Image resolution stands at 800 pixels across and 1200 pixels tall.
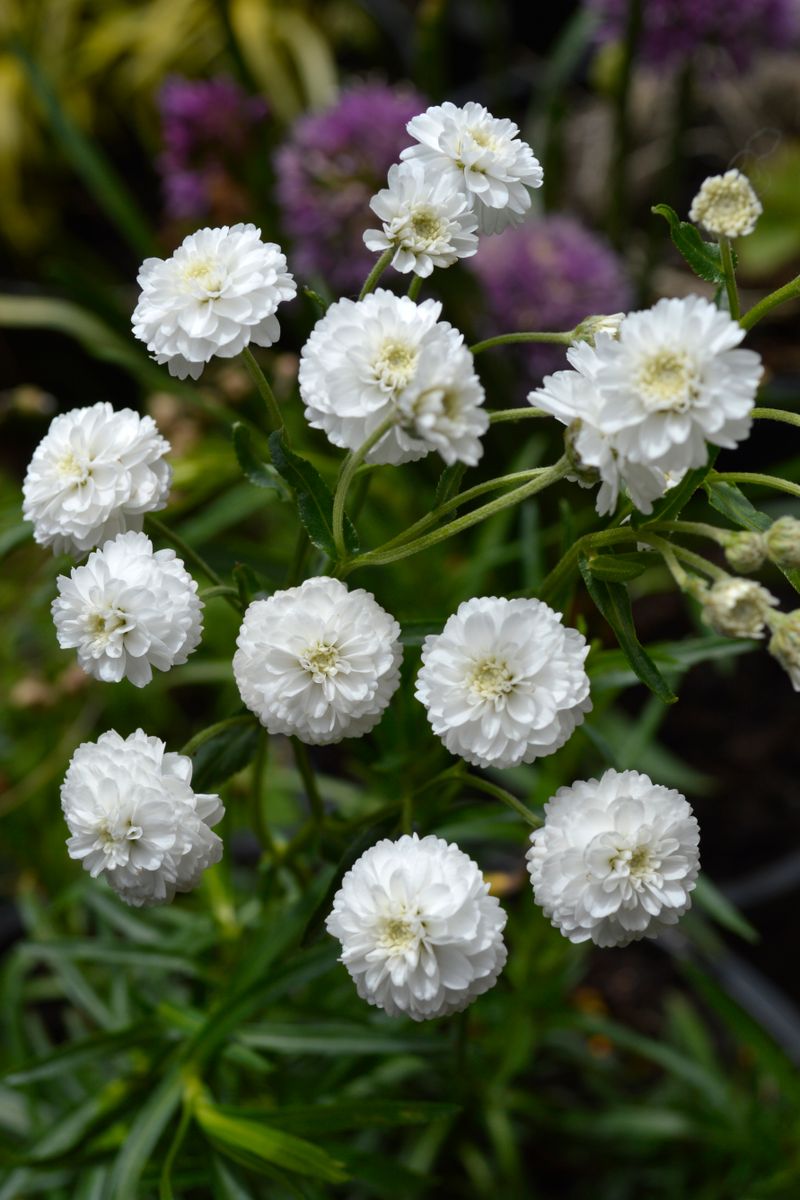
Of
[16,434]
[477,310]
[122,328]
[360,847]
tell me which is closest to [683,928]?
[360,847]

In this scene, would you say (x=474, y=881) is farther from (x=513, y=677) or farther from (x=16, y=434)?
(x=16, y=434)

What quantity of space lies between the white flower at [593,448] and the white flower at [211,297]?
0.12 metres

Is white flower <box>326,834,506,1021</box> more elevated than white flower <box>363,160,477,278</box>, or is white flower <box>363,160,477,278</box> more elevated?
white flower <box>363,160,477,278</box>

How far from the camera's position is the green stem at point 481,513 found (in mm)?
443

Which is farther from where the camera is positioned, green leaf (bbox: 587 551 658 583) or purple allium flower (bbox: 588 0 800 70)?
purple allium flower (bbox: 588 0 800 70)

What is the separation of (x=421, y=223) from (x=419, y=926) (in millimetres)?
274

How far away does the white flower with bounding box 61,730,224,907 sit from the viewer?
46 cm

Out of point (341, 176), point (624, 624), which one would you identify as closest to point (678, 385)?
point (624, 624)

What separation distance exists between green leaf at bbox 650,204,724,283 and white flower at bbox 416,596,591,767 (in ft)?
0.50

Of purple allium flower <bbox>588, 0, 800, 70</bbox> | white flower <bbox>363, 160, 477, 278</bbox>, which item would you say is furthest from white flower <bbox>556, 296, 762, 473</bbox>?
purple allium flower <bbox>588, 0, 800, 70</bbox>

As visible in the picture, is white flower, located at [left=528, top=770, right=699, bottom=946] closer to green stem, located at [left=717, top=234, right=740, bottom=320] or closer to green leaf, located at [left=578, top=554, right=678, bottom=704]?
green leaf, located at [left=578, top=554, right=678, bottom=704]

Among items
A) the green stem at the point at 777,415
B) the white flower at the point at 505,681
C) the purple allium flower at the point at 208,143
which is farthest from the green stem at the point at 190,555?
the purple allium flower at the point at 208,143

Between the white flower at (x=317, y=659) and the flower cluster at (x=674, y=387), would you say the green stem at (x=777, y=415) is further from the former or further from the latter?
the white flower at (x=317, y=659)

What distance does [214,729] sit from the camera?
1.73 ft
